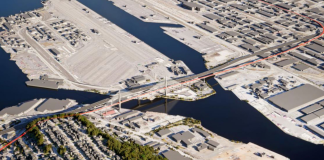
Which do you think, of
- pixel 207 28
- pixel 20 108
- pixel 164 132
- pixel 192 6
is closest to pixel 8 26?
pixel 20 108

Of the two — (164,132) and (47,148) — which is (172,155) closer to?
(164,132)

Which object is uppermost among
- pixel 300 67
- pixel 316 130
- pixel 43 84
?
pixel 300 67

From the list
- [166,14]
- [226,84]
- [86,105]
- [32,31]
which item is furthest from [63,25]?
[226,84]

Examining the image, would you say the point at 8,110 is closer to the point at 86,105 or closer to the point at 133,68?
the point at 86,105

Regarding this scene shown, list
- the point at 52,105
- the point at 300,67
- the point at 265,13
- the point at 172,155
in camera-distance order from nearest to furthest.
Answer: the point at 172,155
the point at 52,105
the point at 300,67
the point at 265,13

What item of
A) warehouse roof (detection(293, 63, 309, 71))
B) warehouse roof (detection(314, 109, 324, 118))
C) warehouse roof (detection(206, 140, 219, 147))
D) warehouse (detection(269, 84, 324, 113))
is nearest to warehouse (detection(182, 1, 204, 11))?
warehouse roof (detection(293, 63, 309, 71))

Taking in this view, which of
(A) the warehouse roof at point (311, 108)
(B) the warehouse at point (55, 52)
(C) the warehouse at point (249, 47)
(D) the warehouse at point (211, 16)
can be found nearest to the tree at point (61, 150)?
(B) the warehouse at point (55, 52)
